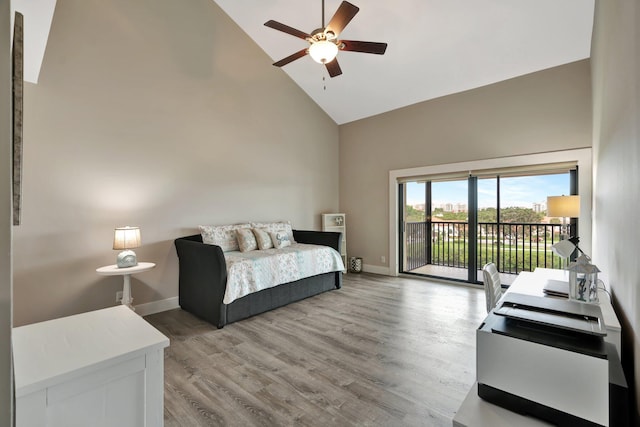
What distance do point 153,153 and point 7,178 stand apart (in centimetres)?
356

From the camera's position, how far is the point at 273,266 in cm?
366

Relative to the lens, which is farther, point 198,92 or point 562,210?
point 198,92

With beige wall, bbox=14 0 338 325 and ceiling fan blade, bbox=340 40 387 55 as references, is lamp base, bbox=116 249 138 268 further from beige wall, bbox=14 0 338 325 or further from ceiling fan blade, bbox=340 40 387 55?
ceiling fan blade, bbox=340 40 387 55

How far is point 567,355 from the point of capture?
0.93 m

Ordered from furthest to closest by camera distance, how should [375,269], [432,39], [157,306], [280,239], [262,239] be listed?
[375,269], [280,239], [262,239], [432,39], [157,306]

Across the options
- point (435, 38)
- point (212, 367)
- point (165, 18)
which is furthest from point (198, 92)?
point (212, 367)

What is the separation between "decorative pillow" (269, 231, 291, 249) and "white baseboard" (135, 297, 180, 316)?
1.49 metres

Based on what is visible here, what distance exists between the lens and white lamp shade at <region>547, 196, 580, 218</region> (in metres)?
3.05

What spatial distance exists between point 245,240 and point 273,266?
2.36ft

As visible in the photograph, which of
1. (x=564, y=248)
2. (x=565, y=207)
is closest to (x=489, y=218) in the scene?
(x=565, y=207)

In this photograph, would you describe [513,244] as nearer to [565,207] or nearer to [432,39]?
[565,207]

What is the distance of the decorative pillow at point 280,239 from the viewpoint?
4416 millimetres

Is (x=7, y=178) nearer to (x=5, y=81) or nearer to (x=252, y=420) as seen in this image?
(x=5, y=81)

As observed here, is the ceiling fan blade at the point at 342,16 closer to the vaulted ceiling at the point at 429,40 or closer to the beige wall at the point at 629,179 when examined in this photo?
the vaulted ceiling at the point at 429,40
